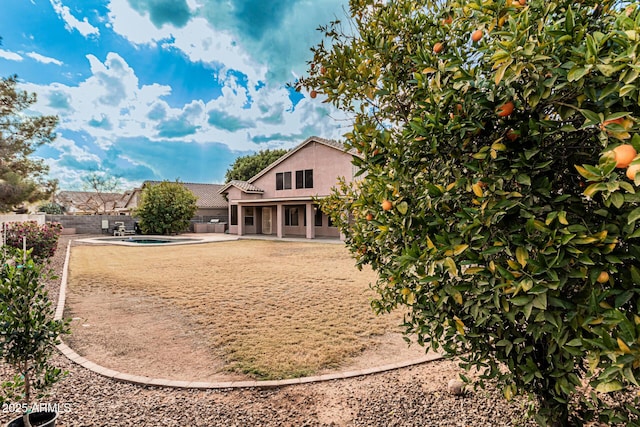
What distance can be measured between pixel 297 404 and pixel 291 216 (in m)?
24.2

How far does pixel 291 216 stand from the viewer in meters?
27.4

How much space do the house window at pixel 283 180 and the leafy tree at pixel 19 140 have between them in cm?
1476

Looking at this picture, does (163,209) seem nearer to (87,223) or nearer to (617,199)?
(87,223)

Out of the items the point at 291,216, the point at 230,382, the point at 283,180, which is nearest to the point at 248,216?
the point at 291,216

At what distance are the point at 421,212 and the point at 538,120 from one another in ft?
2.47

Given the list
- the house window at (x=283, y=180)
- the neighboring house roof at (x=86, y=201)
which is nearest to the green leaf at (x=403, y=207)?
the house window at (x=283, y=180)

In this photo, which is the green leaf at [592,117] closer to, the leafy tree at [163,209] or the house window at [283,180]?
the house window at [283,180]

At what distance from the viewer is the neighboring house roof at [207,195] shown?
38338 mm

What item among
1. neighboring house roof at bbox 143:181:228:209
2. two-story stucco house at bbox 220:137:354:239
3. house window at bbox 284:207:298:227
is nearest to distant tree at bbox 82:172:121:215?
neighboring house roof at bbox 143:181:228:209

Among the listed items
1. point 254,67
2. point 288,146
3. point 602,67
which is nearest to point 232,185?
point 254,67

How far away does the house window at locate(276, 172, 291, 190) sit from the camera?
25.8 metres

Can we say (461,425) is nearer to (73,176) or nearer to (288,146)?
(288,146)

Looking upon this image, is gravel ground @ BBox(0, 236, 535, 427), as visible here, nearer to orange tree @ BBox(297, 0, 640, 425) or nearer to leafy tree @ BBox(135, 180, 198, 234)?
orange tree @ BBox(297, 0, 640, 425)

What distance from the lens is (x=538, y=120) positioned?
5.41ft
